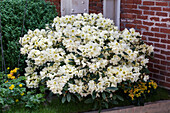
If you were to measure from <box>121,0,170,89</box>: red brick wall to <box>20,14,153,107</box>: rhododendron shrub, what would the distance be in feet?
1.38

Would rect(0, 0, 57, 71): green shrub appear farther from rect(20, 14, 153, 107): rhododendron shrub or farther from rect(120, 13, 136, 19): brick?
rect(120, 13, 136, 19): brick

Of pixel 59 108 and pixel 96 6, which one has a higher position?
pixel 96 6

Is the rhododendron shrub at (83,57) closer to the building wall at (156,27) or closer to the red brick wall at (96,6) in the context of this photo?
the building wall at (156,27)

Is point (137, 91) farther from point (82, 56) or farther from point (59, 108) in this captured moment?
point (59, 108)

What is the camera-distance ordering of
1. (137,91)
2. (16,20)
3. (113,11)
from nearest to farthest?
(137,91) < (16,20) < (113,11)

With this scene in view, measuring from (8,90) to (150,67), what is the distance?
98.5 inches

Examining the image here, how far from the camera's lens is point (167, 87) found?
5.05 metres

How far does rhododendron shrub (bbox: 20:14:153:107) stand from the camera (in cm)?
409

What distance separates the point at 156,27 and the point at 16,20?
232 cm

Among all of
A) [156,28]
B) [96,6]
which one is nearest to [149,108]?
[156,28]

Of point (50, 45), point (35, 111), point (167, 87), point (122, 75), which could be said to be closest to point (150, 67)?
point (167, 87)

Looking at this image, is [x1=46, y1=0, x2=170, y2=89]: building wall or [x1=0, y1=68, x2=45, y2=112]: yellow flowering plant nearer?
[x1=0, y1=68, x2=45, y2=112]: yellow flowering plant

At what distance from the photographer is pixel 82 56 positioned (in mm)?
4211

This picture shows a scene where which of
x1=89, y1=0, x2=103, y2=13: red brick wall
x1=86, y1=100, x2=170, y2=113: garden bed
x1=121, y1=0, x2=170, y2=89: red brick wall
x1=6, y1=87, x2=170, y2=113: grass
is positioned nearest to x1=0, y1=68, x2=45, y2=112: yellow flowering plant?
x1=6, y1=87, x2=170, y2=113: grass
